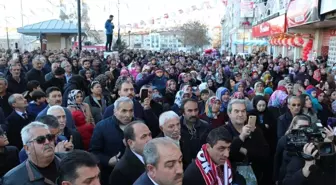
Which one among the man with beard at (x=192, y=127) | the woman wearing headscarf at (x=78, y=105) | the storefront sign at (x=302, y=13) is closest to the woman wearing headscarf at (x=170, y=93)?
the woman wearing headscarf at (x=78, y=105)

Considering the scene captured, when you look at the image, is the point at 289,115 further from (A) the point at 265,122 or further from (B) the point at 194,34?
(B) the point at 194,34

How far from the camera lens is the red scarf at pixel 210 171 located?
3.43 metres

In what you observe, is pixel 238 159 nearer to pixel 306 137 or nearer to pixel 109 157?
pixel 306 137

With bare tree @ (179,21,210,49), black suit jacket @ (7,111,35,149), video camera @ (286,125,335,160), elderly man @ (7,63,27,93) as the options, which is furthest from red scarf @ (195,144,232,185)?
bare tree @ (179,21,210,49)

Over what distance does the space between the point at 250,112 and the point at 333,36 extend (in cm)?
1573

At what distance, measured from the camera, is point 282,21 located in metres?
22.0

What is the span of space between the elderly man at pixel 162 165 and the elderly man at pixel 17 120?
3.16m

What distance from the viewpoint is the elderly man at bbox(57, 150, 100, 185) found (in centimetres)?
261

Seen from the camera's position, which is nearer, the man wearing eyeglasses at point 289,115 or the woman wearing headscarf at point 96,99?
the man wearing eyeglasses at point 289,115

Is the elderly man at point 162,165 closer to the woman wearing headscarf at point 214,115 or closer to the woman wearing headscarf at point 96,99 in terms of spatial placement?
the woman wearing headscarf at point 214,115

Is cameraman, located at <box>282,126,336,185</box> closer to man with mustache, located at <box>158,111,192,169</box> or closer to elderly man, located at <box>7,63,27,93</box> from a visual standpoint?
man with mustache, located at <box>158,111,192,169</box>

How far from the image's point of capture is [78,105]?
586 centimetres

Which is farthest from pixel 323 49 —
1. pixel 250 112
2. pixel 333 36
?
pixel 250 112

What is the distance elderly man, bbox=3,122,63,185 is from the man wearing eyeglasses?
3.38m
